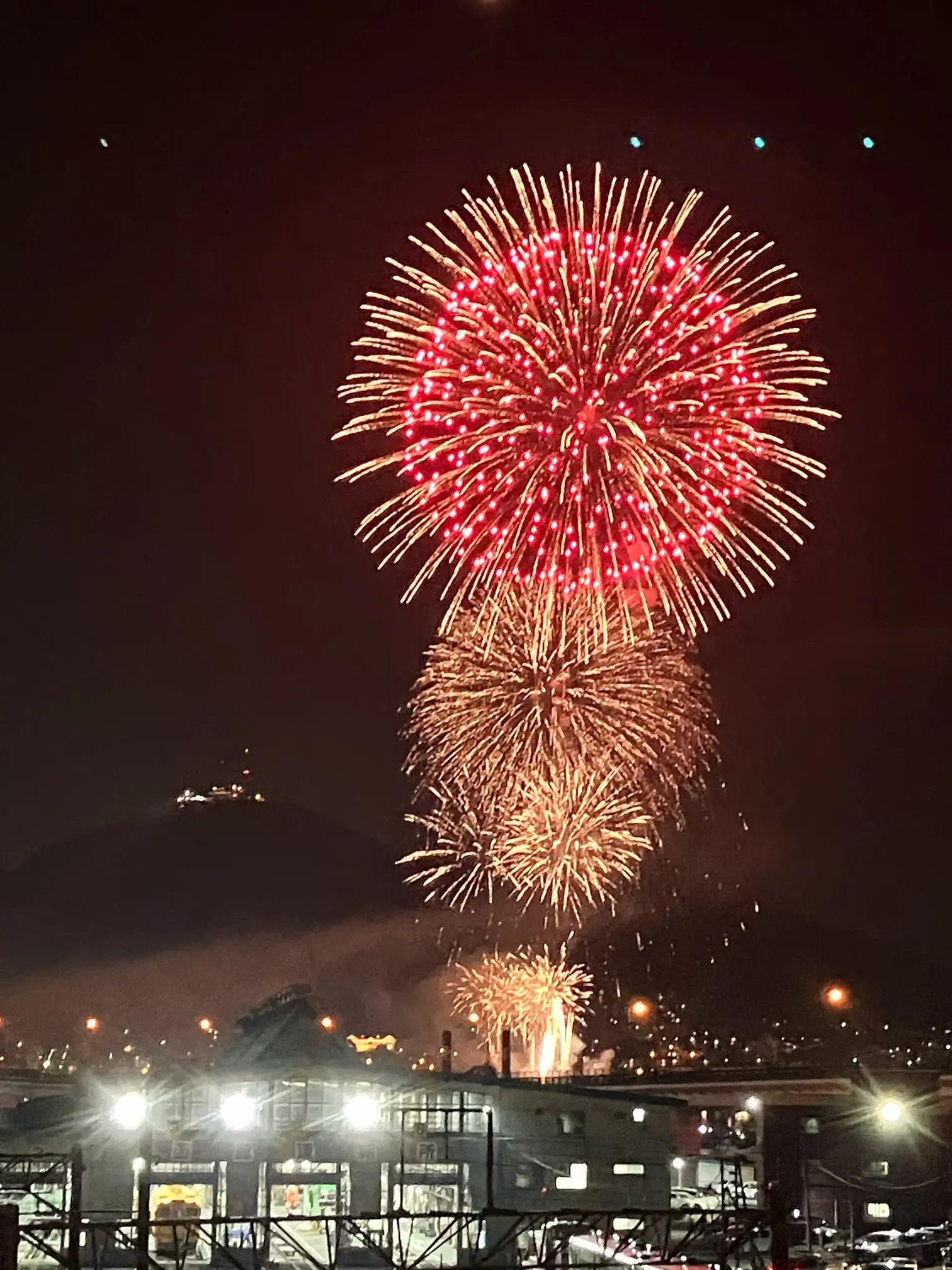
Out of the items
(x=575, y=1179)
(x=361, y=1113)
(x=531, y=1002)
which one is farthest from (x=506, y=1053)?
(x=361, y=1113)

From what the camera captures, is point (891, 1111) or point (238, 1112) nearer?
point (238, 1112)

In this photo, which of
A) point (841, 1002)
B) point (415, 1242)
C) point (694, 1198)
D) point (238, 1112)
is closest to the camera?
point (415, 1242)

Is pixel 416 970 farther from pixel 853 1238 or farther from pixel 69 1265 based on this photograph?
pixel 69 1265

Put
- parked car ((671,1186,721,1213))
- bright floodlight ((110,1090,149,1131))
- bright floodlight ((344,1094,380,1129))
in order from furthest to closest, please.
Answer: parked car ((671,1186,721,1213))
bright floodlight ((344,1094,380,1129))
bright floodlight ((110,1090,149,1131))

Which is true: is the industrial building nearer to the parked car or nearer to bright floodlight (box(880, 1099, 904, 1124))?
the parked car

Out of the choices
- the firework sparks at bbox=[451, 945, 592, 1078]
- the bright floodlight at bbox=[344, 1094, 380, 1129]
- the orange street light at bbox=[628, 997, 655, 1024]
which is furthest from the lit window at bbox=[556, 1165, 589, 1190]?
the orange street light at bbox=[628, 997, 655, 1024]

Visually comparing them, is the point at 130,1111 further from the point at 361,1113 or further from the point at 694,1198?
the point at 694,1198

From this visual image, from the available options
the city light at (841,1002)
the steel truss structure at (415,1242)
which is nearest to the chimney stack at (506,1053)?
the steel truss structure at (415,1242)

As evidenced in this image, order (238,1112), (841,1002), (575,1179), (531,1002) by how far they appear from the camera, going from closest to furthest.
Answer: (238,1112)
(575,1179)
(531,1002)
(841,1002)
